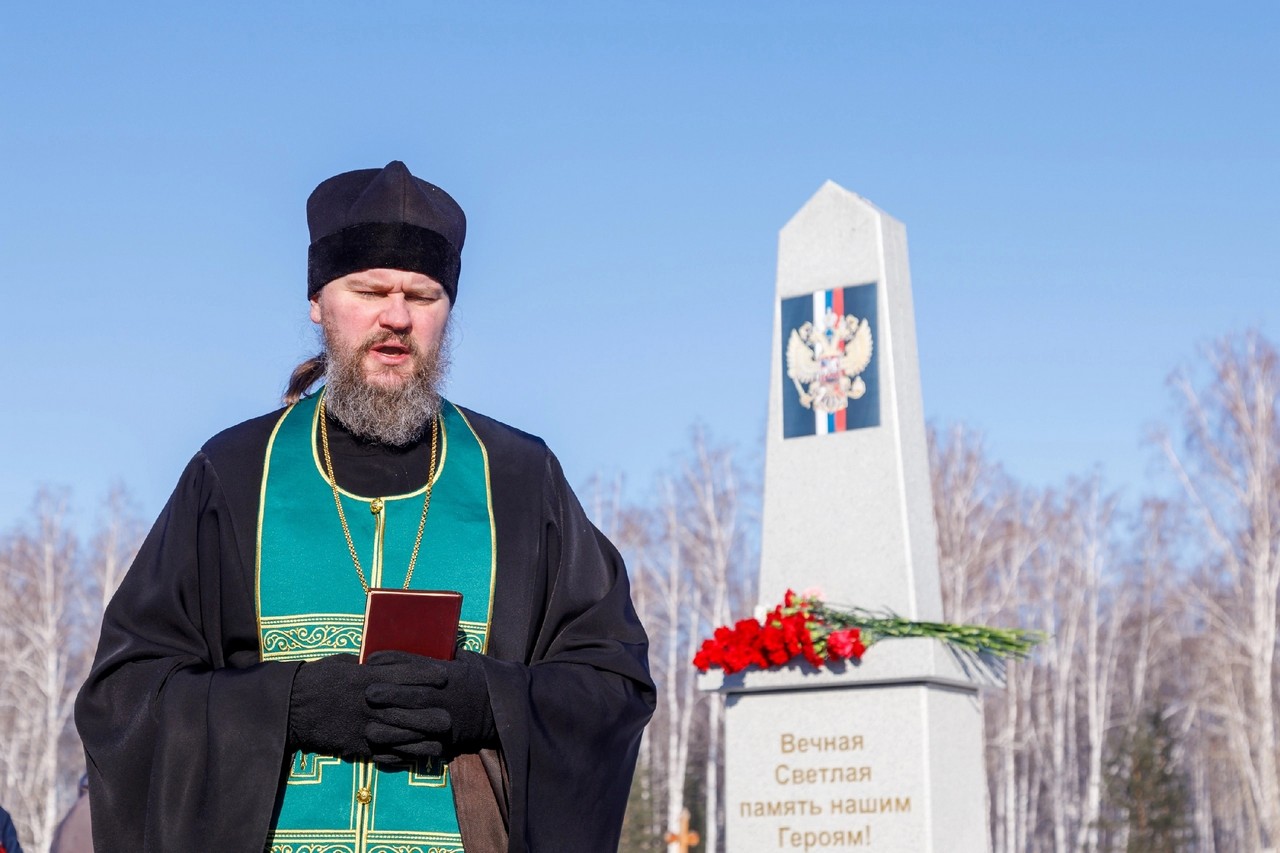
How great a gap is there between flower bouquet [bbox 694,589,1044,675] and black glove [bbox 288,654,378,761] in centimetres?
678

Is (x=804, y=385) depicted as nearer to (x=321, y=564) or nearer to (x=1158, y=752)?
(x=321, y=564)

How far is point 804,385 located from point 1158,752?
20677 mm

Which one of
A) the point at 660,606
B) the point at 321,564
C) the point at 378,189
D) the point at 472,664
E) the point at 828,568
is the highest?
the point at 660,606

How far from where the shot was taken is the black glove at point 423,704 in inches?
110

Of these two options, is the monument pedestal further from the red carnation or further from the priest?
the priest

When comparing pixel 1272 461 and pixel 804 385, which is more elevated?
pixel 1272 461

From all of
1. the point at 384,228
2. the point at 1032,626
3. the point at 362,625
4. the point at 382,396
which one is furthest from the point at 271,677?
the point at 1032,626

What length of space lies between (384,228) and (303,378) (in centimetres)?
47

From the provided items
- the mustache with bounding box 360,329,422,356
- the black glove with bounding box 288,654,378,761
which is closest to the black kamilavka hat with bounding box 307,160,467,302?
the mustache with bounding box 360,329,422,356

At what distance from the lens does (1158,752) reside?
28859 mm

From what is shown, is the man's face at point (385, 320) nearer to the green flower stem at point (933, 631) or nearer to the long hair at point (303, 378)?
the long hair at point (303, 378)

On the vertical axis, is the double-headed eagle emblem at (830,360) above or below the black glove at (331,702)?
above

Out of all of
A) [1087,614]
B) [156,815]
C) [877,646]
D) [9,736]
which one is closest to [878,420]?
[877,646]

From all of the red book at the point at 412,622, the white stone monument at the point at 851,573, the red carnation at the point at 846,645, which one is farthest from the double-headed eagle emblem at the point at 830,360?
the red book at the point at 412,622
